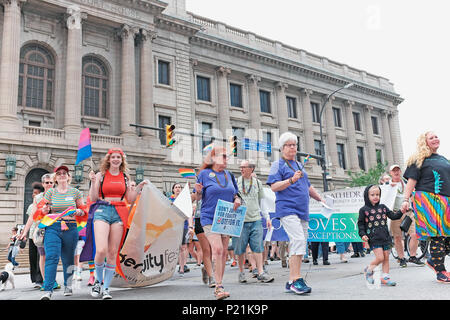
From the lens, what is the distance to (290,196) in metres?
5.38

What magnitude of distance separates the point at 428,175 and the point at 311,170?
110 feet

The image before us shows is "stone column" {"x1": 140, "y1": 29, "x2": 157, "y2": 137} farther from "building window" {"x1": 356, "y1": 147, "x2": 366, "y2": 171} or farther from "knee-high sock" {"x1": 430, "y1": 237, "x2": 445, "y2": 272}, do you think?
"building window" {"x1": 356, "y1": 147, "x2": 366, "y2": 171}

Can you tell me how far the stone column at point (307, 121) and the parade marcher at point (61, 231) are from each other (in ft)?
112

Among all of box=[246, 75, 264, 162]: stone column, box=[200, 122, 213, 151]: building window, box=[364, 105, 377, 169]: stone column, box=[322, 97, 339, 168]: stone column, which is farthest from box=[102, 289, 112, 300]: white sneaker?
box=[364, 105, 377, 169]: stone column

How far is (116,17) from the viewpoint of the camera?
2644 cm

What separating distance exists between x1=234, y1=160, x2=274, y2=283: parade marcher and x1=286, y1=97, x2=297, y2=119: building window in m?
32.3

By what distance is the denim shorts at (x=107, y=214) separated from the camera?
5.41 m

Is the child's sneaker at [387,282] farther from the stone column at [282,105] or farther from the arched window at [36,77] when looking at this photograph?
the stone column at [282,105]

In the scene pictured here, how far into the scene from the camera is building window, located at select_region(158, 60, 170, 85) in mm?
29492

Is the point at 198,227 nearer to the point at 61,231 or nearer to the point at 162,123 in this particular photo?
the point at 61,231
